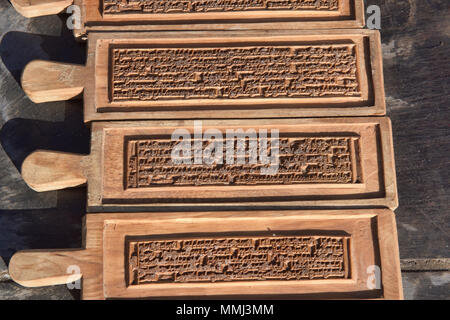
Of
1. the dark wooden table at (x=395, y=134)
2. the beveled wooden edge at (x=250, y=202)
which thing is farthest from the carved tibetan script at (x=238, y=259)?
the dark wooden table at (x=395, y=134)

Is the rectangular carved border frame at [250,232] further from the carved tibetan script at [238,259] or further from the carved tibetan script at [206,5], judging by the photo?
the carved tibetan script at [206,5]

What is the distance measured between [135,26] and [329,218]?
0.92 meters

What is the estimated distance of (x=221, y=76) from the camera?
1.26 metres

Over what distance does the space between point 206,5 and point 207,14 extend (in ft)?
0.11

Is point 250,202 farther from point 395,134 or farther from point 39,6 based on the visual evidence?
point 39,6

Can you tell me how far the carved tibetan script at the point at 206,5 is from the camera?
1.29 metres

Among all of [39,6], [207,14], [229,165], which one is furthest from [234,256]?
[39,6]

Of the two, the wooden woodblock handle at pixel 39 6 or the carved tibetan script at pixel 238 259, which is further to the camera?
the wooden woodblock handle at pixel 39 6

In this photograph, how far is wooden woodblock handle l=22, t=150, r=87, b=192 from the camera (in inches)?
46.4

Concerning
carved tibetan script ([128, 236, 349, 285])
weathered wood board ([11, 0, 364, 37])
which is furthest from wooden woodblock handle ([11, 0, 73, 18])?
carved tibetan script ([128, 236, 349, 285])

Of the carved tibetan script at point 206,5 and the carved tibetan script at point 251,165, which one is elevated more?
the carved tibetan script at point 206,5

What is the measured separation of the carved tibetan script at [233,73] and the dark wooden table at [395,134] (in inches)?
7.9

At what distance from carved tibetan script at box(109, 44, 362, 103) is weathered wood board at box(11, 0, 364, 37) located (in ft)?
0.27
